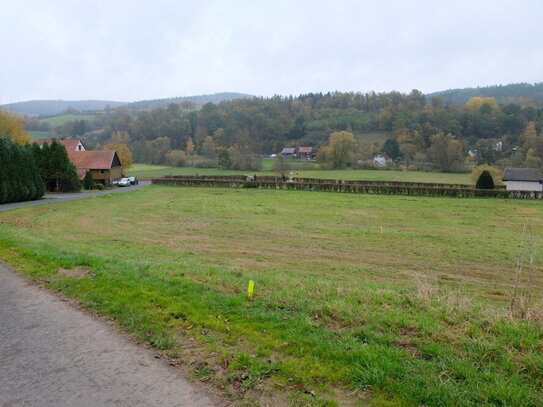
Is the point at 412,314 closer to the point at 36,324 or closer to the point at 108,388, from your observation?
the point at 108,388

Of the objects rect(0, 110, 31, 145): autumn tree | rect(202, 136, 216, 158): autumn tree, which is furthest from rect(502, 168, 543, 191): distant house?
rect(202, 136, 216, 158): autumn tree

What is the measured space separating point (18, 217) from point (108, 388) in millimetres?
24652

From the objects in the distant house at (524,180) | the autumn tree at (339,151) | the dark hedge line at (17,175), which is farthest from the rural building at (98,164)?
the distant house at (524,180)

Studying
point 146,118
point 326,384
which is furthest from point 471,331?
point 146,118

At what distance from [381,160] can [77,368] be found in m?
98.4

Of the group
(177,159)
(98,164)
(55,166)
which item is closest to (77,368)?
(55,166)

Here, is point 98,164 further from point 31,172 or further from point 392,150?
point 392,150

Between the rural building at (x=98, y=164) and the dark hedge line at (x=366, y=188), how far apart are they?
751 cm

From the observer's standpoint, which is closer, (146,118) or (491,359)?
(491,359)

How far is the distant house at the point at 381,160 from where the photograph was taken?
9374 centimetres

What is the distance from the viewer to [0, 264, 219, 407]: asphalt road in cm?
439

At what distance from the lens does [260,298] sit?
23.3 ft

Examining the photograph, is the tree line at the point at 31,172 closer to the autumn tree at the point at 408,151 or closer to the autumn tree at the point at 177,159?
the autumn tree at the point at 177,159

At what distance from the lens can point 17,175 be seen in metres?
33.0
